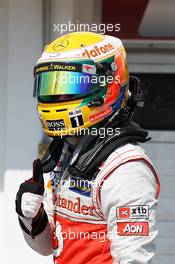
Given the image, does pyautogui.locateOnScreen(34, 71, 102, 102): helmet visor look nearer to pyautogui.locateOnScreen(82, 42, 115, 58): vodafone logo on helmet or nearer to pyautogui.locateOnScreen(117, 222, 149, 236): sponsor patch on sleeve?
pyautogui.locateOnScreen(82, 42, 115, 58): vodafone logo on helmet

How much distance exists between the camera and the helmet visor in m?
1.80

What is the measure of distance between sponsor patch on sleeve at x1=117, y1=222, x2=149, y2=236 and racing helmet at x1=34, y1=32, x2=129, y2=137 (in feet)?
1.09

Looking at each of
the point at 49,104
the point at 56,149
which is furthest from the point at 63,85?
the point at 56,149

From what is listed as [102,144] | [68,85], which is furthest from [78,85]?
[102,144]

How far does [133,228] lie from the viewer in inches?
65.4

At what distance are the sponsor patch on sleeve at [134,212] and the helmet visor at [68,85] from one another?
0.37 meters

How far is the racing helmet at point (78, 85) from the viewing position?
1.80 metres

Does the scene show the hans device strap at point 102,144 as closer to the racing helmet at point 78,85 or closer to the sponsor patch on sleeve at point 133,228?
the racing helmet at point 78,85

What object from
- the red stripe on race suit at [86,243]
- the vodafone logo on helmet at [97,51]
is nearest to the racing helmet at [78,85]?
the vodafone logo on helmet at [97,51]

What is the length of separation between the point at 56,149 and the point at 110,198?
1.26 ft

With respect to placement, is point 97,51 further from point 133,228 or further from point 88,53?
point 133,228

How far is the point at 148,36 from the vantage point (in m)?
4.56

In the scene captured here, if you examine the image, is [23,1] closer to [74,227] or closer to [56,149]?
[56,149]

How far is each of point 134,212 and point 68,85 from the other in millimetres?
427
